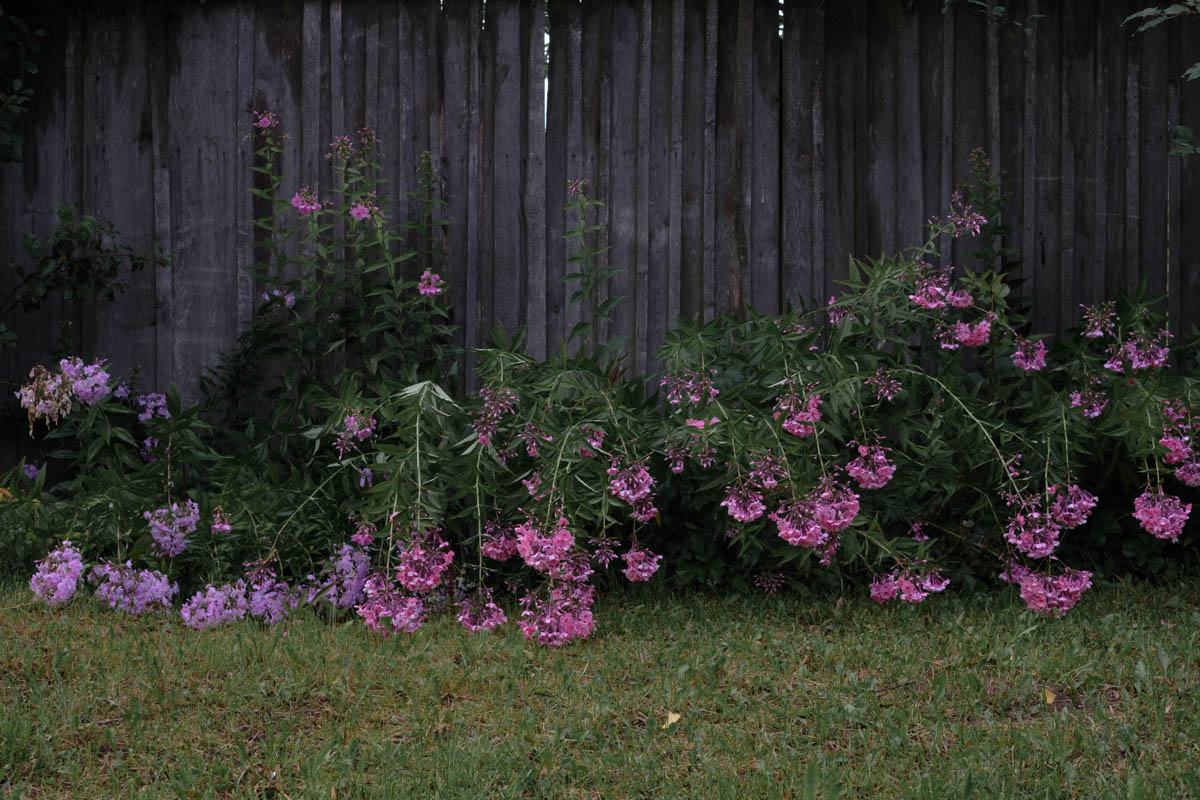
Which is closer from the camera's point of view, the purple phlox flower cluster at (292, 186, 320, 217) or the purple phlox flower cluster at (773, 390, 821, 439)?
the purple phlox flower cluster at (773, 390, 821, 439)

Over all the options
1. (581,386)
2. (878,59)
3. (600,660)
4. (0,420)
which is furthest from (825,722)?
(0,420)

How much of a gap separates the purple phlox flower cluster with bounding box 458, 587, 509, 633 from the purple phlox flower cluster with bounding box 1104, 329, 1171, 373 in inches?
100

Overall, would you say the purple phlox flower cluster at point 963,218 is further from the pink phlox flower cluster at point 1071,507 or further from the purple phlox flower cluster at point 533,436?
the purple phlox flower cluster at point 533,436

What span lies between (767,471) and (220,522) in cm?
197

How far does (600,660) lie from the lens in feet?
11.5

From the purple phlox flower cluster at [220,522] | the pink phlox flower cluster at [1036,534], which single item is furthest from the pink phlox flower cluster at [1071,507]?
the purple phlox flower cluster at [220,522]

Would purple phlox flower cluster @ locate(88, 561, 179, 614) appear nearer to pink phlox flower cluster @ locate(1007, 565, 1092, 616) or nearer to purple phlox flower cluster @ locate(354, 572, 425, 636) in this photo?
purple phlox flower cluster @ locate(354, 572, 425, 636)

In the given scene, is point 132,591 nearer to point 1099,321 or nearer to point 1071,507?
point 1071,507

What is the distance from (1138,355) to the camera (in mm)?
4320

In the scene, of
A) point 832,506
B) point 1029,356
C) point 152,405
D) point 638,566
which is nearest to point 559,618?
point 638,566

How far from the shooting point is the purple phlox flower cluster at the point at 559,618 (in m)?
3.52

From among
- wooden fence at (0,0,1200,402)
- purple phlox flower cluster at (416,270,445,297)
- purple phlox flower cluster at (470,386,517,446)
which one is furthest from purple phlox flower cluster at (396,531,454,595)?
wooden fence at (0,0,1200,402)

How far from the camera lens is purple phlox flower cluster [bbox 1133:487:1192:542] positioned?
3691 millimetres

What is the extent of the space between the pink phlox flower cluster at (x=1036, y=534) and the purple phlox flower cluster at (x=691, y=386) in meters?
1.13
